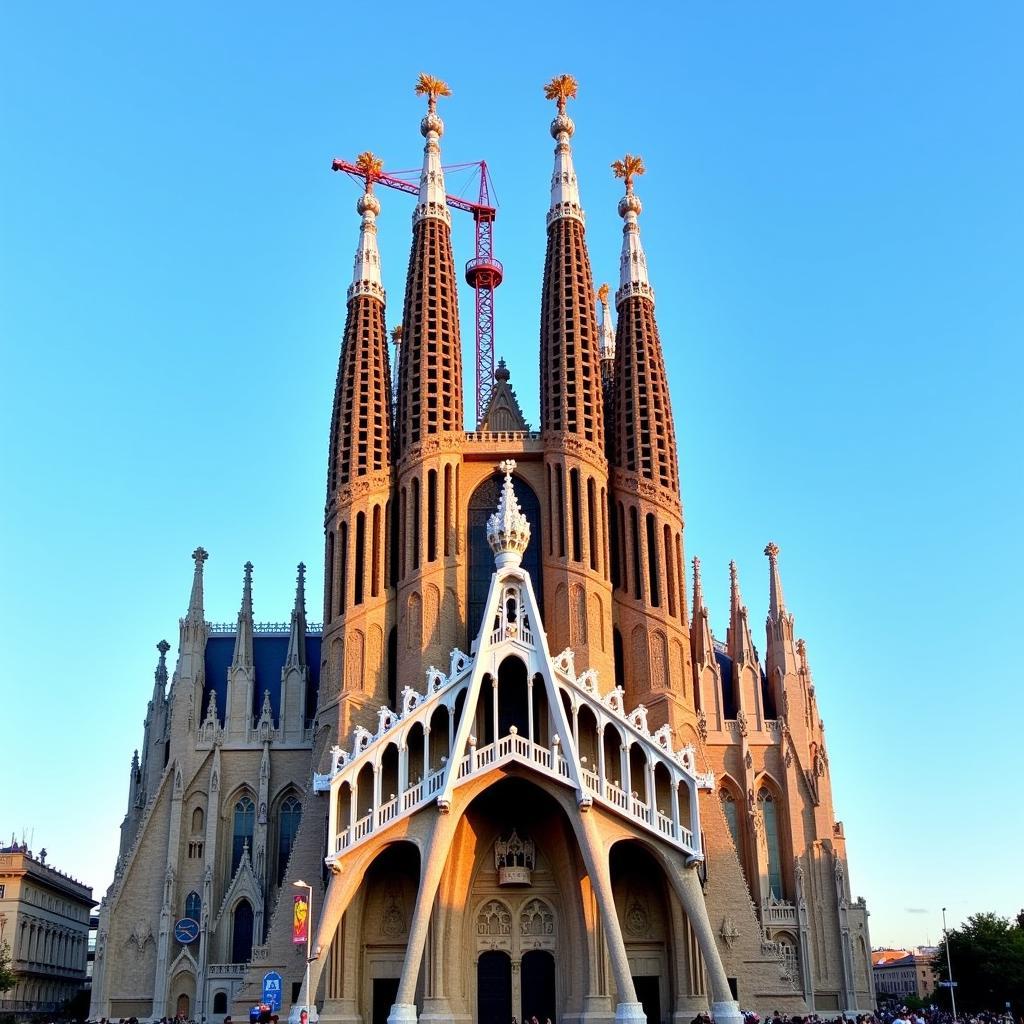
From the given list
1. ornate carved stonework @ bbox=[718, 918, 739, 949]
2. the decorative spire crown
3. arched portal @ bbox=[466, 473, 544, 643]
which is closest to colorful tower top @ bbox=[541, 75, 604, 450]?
arched portal @ bbox=[466, 473, 544, 643]

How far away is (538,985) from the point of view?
46344 millimetres

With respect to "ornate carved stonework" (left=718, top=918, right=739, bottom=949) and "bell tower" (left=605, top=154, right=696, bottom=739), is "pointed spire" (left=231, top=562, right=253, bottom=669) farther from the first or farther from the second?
"ornate carved stonework" (left=718, top=918, right=739, bottom=949)

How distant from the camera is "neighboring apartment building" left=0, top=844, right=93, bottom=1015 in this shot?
7138cm

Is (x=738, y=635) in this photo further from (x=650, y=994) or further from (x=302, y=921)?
(x=302, y=921)

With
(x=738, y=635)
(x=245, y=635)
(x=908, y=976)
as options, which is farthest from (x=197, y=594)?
(x=908, y=976)

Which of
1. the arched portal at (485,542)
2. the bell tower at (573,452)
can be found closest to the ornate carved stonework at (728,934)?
the bell tower at (573,452)

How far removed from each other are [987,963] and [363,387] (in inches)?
1985

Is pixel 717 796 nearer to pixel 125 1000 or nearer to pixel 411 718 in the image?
pixel 411 718

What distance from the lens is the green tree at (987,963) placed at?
7200cm

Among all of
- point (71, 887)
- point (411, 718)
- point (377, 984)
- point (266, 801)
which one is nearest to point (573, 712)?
point (411, 718)

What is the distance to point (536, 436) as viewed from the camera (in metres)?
53.5

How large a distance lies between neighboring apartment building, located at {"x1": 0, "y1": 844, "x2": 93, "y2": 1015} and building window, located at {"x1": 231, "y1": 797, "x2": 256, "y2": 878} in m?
22.5

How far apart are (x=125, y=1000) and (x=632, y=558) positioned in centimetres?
2731

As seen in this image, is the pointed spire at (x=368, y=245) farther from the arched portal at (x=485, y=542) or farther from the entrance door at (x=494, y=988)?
the entrance door at (x=494, y=988)
